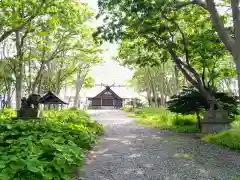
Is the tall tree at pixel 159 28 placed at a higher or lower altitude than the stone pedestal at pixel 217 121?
higher

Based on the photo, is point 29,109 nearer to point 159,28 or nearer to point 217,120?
point 159,28

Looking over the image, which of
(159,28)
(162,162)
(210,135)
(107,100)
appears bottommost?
(162,162)

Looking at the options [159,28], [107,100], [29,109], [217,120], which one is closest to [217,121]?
[217,120]

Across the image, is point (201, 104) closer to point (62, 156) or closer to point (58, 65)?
point (62, 156)

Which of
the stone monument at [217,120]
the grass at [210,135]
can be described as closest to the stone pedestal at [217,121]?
the stone monument at [217,120]

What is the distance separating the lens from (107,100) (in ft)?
156

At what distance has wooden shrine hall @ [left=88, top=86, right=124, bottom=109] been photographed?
4703cm

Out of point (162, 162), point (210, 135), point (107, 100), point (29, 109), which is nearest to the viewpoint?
point (162, 162)

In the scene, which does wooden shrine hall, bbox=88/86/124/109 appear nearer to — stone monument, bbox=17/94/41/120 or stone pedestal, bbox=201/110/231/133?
stone monument, bbox=17/94/41/120

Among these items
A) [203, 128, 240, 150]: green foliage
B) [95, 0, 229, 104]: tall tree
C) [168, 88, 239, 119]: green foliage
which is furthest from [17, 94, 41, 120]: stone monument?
[203, 128, 240, 150]: green foliage

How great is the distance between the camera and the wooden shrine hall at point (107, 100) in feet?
154

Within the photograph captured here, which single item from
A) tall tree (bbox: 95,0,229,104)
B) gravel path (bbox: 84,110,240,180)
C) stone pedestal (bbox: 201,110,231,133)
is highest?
tall tree (bbox: 95,0,229,104)

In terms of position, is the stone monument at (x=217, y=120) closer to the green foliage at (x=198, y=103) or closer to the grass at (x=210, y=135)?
the grass at (x=210, y=135)

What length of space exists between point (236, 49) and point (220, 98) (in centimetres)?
501
